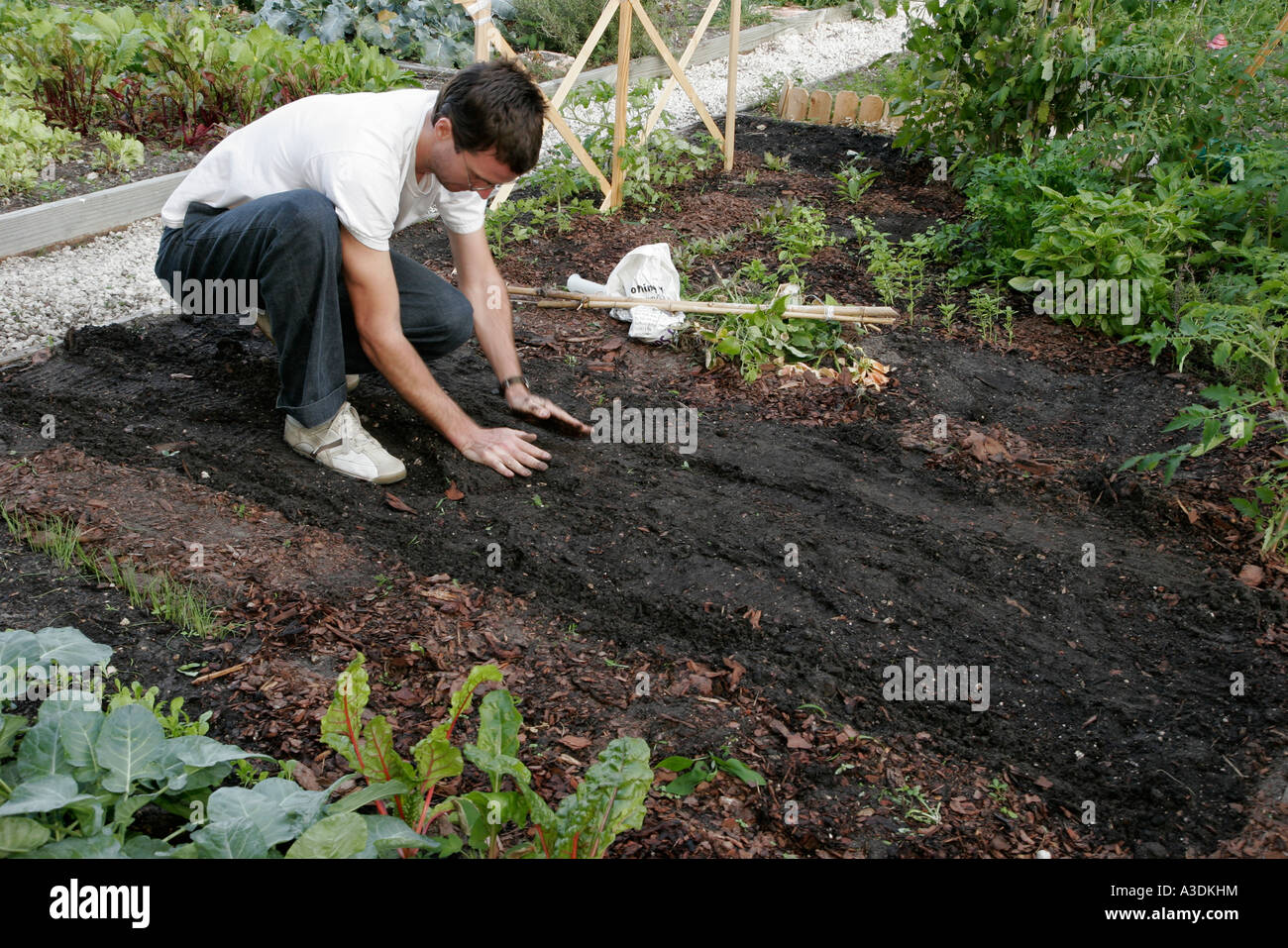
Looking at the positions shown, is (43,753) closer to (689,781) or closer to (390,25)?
A: (689,781)

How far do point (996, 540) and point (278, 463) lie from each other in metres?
2.42

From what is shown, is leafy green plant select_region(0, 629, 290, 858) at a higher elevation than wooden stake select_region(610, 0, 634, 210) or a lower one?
lower

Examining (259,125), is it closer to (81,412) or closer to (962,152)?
(81,412)

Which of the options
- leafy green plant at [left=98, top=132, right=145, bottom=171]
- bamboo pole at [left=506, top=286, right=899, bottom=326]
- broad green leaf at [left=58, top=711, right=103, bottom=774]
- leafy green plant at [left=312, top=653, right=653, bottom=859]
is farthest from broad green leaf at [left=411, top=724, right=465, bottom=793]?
leafy green plant at [left=98, top=132, right=145, bottom=171]

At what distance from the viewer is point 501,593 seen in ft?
9.39

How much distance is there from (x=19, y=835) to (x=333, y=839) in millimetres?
539

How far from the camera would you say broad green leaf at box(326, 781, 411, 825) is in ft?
5.82

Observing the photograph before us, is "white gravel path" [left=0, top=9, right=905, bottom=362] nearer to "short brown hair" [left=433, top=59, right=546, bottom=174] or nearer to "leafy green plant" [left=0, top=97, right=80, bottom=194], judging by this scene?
"leafy green plant" [left=0, top=97, right=80, bottom=194]

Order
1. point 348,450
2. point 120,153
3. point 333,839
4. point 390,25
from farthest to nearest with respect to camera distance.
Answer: point 390,25 < point 120,153 < point 348,450 < point 333,839

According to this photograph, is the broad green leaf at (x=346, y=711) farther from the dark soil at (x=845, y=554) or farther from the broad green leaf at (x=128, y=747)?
the dark soil at (x=845, y=554)

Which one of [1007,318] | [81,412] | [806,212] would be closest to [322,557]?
[81,412]

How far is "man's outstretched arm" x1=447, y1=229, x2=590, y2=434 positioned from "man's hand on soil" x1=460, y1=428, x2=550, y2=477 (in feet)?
0.70

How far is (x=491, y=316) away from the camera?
3672mm

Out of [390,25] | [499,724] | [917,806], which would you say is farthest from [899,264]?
[390,25]
